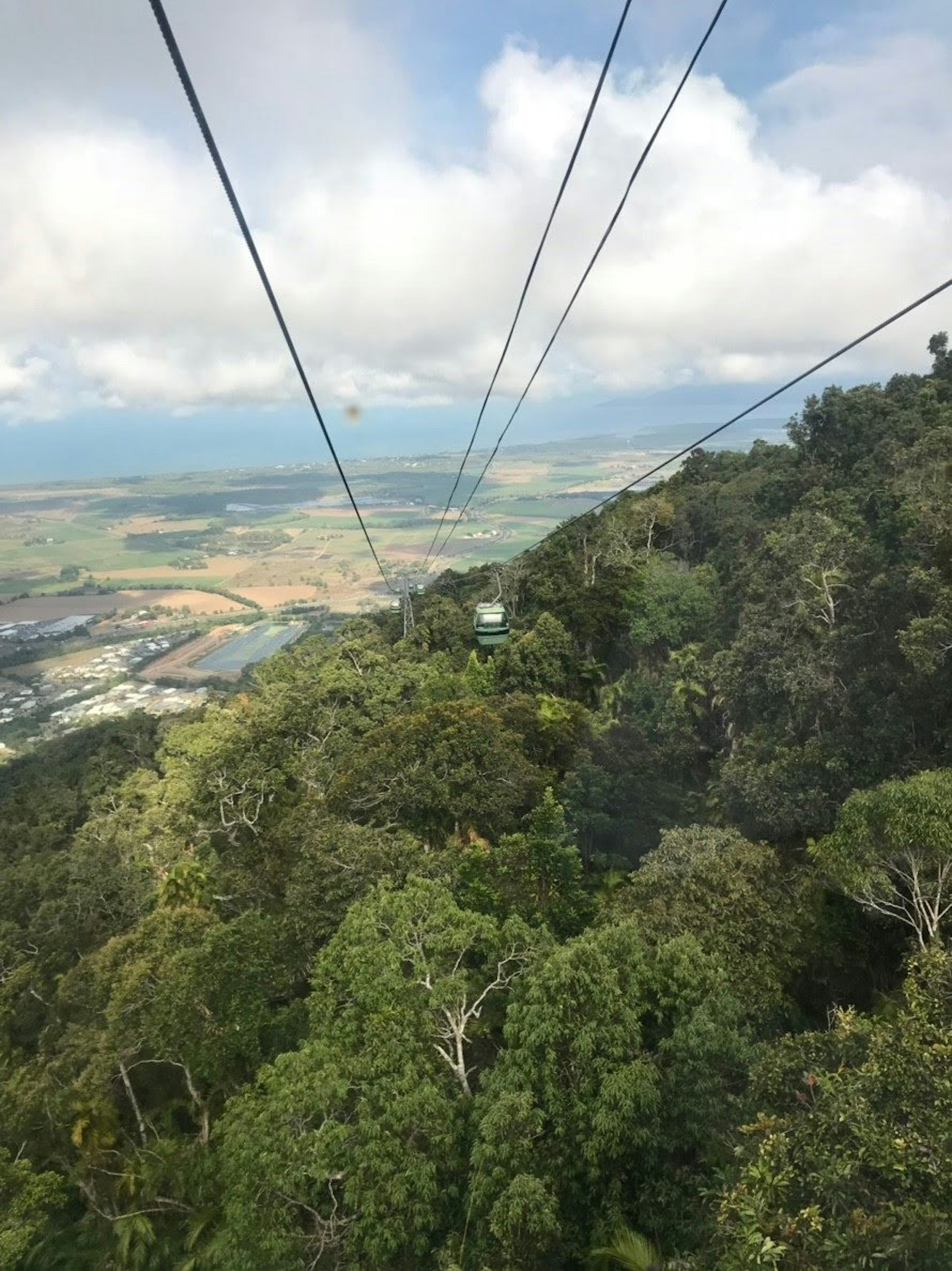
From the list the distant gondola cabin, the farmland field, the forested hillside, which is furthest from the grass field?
the forested hillside

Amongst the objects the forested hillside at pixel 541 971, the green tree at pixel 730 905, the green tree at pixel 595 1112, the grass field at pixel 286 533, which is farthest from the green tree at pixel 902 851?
the grass field at pixel 286 533

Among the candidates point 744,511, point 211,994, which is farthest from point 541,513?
point 211,994

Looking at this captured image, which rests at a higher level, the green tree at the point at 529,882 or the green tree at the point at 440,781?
the green tree at the point at 440,781

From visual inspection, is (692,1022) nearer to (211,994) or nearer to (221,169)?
(211,994)

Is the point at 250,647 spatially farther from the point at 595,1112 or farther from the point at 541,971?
the point at 595,1112

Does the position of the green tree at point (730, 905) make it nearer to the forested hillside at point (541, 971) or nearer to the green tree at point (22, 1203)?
the forested hillside at point (541, 971)

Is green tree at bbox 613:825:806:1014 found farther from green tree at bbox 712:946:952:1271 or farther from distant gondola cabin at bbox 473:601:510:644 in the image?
distant gondola cabin at bbox 473:601:510:644

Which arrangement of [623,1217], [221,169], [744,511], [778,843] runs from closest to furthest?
[221,169]
[623,1217]
[778,843]
[744,511]
